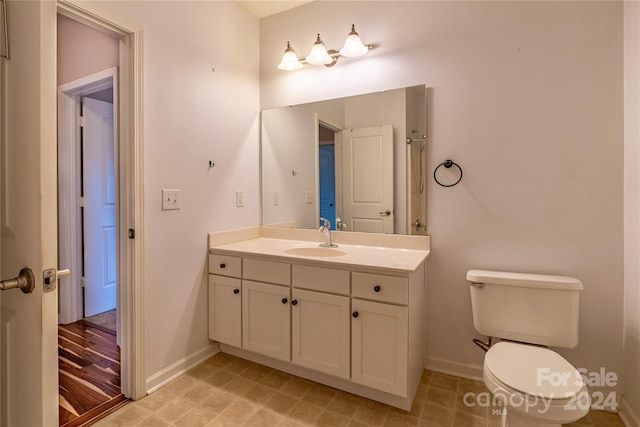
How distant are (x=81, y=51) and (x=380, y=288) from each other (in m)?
2.83

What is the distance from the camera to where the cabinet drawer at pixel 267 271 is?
6.04 ft

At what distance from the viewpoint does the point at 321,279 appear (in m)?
1.73

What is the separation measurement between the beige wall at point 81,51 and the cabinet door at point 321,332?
6.81 feet

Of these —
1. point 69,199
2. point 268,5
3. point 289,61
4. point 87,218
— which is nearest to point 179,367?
point 87,218

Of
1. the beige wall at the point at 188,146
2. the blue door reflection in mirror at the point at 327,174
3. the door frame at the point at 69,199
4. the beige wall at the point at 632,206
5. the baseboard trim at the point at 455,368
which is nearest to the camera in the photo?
the beige wall at the point at 632,206

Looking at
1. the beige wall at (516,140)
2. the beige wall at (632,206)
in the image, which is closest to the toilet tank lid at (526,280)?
the beige wall at (516,140)

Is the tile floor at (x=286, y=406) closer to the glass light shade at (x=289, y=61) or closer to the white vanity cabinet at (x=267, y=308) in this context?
the white vanity cabinet at (x=267, y=308)

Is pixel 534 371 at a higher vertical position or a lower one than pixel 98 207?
lower

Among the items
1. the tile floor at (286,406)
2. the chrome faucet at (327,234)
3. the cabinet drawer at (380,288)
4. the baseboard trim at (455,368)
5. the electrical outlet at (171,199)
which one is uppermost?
the electrical outlet at (171,199)

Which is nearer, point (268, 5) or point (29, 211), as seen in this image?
point (29, 211)

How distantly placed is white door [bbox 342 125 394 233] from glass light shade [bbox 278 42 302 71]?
25.5 inches

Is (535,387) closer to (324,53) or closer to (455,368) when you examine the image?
(455,368)

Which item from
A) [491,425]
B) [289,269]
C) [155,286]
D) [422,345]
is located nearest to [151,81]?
[155,286]

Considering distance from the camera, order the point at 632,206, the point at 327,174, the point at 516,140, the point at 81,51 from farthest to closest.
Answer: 1. the point at 81,51
2. the point at 327,174
3. the point at 516,140
4. the point at 632,206
